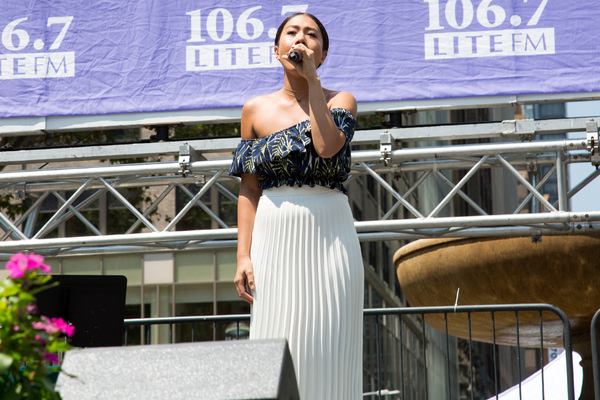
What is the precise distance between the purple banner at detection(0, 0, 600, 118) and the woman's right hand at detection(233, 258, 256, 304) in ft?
11.5

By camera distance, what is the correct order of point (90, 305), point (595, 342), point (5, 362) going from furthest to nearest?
point (595, 342) → point (90, 305) → point (5, 362)

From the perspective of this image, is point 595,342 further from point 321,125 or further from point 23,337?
point 23,337

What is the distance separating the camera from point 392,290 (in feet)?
106

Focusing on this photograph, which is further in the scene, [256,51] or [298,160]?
[256,51]

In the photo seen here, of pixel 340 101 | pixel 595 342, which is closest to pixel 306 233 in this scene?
pixel 340 101

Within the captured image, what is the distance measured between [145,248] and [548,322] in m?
3.36

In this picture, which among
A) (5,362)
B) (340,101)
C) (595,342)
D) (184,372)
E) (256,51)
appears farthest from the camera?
(256,51)

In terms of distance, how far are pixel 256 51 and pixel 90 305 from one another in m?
2.88

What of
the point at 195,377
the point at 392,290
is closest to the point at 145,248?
the point at 195,377

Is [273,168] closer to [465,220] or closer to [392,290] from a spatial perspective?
[465,220]

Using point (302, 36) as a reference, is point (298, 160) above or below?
below

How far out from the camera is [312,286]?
2.92 meters

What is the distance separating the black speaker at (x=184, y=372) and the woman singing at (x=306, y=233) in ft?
2.96

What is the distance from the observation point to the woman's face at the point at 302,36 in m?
3.03
